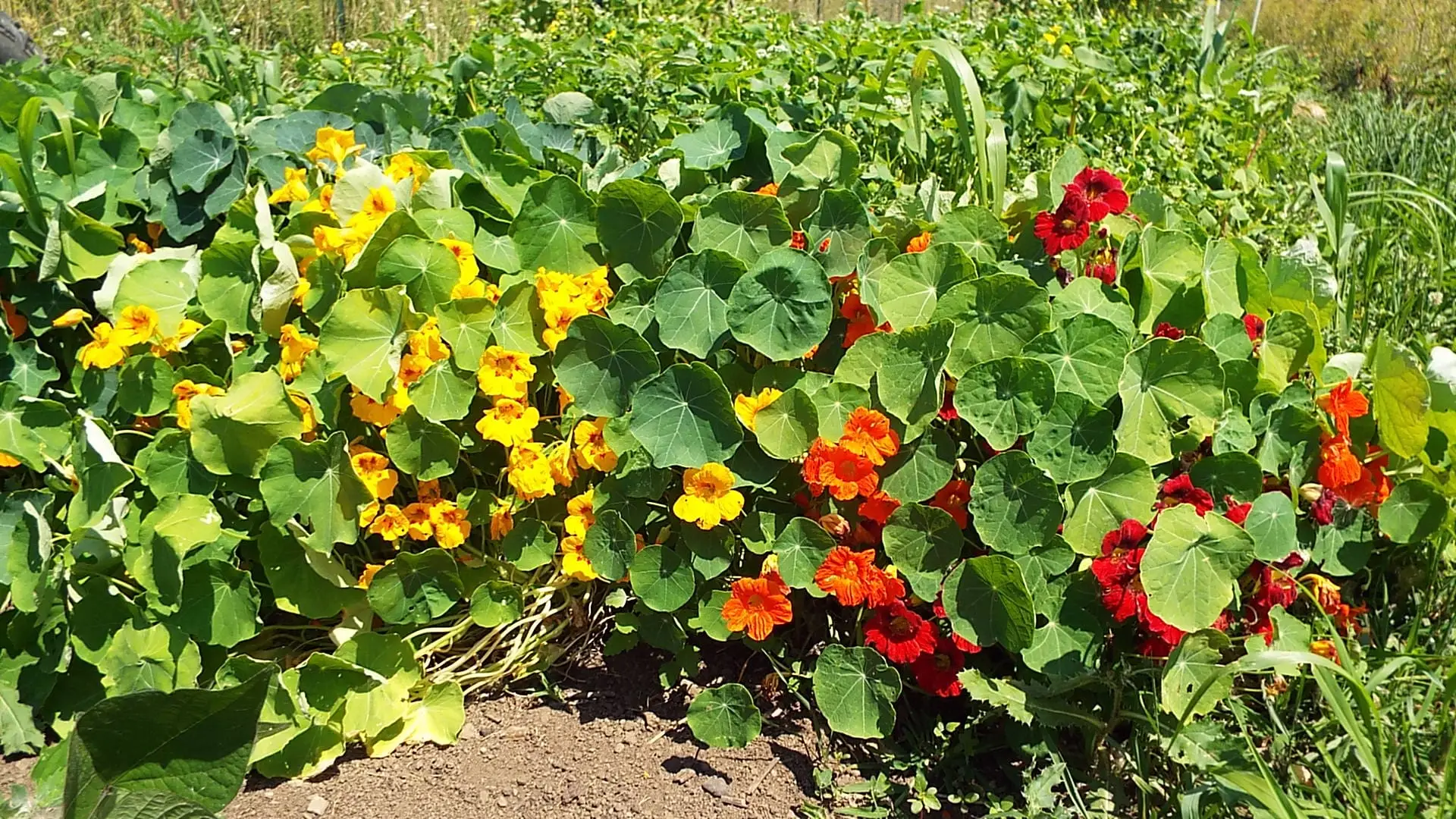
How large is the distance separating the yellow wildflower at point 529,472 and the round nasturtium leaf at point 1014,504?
695mm

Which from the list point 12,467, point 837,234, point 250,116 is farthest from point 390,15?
point 837,234

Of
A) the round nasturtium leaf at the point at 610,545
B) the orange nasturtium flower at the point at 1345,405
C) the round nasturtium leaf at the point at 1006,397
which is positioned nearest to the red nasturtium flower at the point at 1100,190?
the round nasturtium leaf at the point at 1006,397

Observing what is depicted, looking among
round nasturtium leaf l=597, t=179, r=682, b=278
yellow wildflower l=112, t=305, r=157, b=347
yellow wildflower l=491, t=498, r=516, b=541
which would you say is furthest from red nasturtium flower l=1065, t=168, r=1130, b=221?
yellow wildflower l=112, t=305, r=157, b=347

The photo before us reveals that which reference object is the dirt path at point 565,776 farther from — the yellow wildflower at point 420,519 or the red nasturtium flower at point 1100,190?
the red nasturtium flower at point 1100,190

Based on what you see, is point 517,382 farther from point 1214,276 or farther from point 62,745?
point 1214,276

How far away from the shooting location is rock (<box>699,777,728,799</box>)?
5.82 ft

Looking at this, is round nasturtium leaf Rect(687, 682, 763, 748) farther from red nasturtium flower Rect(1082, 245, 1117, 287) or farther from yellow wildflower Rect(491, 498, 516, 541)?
red nasturtium flower Rect(1082, 245, 1117, 287)

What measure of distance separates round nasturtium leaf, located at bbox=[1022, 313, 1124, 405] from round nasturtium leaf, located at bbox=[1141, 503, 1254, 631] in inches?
9.0

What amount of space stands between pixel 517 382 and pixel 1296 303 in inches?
55.9

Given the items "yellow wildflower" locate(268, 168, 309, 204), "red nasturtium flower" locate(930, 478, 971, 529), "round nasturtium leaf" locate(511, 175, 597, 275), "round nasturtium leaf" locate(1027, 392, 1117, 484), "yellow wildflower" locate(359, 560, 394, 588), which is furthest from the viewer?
"yellow wildflower" locate(268, 168, 309, 204)

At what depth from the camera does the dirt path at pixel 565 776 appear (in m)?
1.75

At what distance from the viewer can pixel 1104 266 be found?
197 centimetres

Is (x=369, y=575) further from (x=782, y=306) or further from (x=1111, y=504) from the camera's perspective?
(x=1111, y=504)

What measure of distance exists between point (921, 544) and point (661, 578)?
0.43 m
